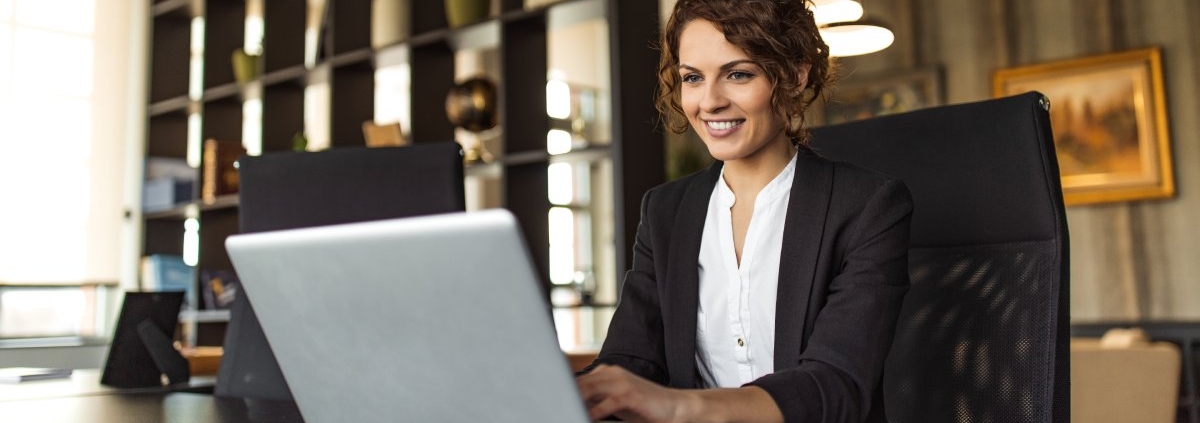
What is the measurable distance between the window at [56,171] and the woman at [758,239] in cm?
376

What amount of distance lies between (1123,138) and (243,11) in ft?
14.7

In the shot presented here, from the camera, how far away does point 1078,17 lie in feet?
17.3

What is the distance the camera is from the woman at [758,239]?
98cm

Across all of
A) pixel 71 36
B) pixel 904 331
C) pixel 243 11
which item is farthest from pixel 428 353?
pixel 71 36

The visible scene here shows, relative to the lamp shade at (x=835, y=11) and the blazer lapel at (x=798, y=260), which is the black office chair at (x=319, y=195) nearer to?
the blazer lapel at (x=798, y=260)

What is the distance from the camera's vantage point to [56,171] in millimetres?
4410

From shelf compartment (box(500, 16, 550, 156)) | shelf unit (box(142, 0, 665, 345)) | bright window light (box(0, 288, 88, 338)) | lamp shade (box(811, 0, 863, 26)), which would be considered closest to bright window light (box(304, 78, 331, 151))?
shelf unit (box(142, 0, 665, 345))

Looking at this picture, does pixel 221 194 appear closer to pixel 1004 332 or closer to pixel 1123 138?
pixel 1004 332

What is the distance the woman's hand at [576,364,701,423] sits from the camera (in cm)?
69

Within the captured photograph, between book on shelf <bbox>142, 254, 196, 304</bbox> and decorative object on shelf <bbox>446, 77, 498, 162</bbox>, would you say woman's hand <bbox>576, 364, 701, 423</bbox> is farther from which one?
book on shelf <bbox>142, 254, 196, 304</bbox>

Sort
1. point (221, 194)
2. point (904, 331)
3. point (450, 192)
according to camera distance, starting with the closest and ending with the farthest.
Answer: point (904, 331)
point (450, 192)
point (221, 194)

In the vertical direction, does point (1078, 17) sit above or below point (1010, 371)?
above

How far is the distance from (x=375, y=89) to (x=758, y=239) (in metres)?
2.92

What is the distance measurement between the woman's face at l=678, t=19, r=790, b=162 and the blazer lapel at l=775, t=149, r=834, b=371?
0.26ft
